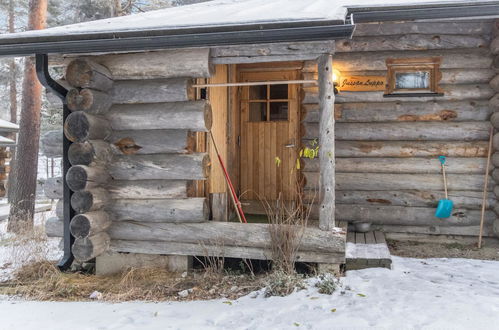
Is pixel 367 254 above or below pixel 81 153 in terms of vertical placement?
below

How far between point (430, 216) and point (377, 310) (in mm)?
3198

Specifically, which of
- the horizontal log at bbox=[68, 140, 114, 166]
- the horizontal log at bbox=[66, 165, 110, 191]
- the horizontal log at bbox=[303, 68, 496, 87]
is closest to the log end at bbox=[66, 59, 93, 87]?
the horizontal log at bbox=[68, 140, 114, 166]

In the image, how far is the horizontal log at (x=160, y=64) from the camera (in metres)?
4.66

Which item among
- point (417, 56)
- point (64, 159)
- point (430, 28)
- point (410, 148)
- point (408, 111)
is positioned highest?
point (430, 28)

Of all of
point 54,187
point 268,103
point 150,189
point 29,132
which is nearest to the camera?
point 150,189

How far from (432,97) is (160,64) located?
4.23 metres

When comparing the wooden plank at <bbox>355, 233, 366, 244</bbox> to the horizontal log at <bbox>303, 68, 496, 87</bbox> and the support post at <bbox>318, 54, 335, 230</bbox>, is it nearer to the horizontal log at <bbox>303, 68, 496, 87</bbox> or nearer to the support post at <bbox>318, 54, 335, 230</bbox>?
the support post at <bbox>318, 54, 335, 230</bbox>

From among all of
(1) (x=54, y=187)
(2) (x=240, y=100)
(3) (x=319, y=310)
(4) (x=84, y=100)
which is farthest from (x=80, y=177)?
(2) (x=240, y=100)

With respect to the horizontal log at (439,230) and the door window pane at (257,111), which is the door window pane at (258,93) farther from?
the horizontal log at (439,230)

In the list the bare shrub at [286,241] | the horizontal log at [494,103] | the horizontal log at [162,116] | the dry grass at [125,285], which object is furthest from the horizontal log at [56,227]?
the horizontal log at [494,103]

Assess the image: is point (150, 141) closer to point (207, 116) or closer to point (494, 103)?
point (207, 116)

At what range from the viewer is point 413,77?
20.7ft

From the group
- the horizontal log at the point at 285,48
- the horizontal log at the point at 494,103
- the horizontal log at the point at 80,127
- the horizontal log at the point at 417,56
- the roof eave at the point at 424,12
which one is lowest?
the horizontal log at the point at 80,127

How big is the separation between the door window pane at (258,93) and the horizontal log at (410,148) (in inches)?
51.3
